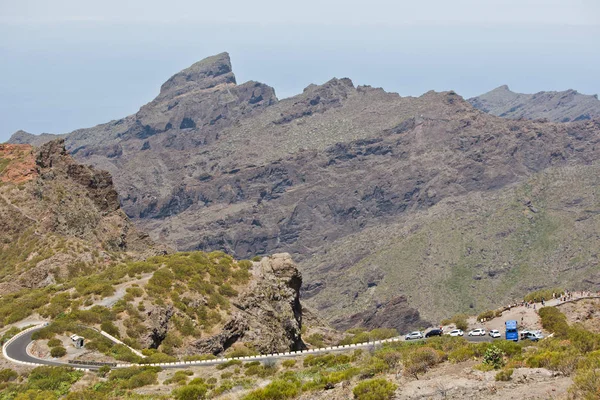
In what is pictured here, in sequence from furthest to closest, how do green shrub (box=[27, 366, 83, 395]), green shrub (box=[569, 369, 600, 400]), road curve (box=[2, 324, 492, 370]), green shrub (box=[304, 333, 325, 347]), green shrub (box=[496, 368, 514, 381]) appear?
green shrub (box=[304, 333, 325, 347]) < road curve (box=[2, 324, 492, 370]) < green shrub (box=[27, 366, 83, 395]) < green shrub (box=[496, 368, 514, 381]) < green shrub (box=[569, 369, 600, 400])

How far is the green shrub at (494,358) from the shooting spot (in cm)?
3140

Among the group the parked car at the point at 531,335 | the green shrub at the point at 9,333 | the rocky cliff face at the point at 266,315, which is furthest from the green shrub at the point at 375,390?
the green shrub at the point at 9,333

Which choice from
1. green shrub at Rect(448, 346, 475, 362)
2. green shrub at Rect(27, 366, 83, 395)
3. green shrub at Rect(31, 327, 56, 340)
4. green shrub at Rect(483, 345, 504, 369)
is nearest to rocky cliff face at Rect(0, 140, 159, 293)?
green shrub at Rect(31, 327, 56, 340)

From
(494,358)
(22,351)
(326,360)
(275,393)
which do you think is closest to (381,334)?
(326,360)

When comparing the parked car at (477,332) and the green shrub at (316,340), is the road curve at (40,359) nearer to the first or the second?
the parked car at (477,332)

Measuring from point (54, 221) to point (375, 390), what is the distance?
2691 inches

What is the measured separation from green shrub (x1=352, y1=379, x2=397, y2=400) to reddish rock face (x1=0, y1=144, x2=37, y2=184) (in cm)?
7781

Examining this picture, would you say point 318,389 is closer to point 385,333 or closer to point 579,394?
point 579,394

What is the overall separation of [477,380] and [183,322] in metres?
33.1

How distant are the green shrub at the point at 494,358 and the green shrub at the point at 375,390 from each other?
18.3ft

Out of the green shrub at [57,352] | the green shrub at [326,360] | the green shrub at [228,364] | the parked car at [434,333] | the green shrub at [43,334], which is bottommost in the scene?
the parked car at [434,333]

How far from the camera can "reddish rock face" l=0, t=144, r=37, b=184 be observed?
94.6 meters

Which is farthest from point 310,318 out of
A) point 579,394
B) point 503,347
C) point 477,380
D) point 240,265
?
point 579,394

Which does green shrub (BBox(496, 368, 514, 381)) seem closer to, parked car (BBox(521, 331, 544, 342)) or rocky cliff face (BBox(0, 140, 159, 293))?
parked car (BBox(521, 331, 544, 342))
